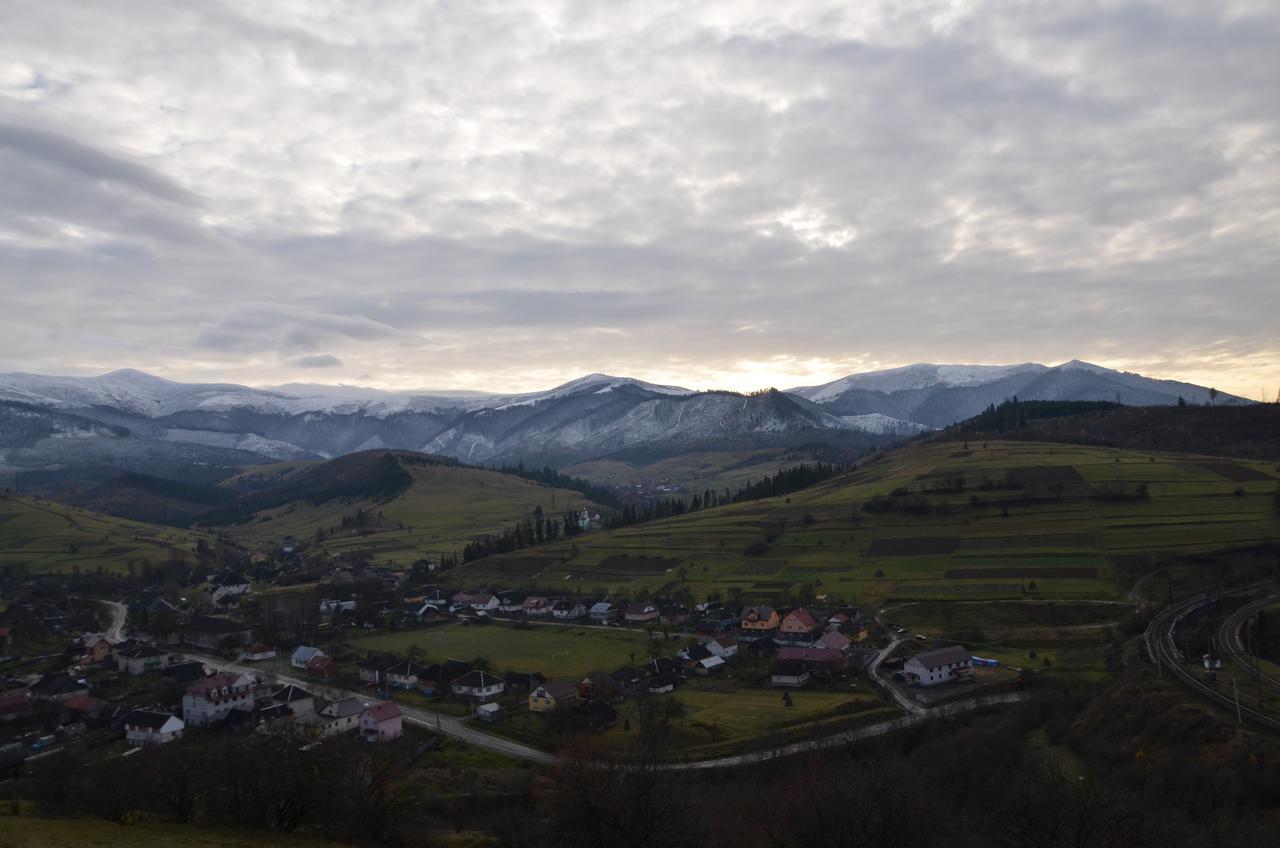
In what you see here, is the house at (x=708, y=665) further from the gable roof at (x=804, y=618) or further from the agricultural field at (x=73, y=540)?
the agricultural field at (x=73, y=540)

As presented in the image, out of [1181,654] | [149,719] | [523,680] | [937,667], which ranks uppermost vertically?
[1181,654]

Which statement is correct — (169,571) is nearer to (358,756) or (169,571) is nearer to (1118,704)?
(358,756)

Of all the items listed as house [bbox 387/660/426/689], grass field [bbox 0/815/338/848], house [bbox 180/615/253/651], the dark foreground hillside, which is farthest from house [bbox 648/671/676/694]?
the dark foreground hillside

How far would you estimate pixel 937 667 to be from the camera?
57.8 meters

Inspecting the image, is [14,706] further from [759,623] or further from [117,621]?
[759,623]

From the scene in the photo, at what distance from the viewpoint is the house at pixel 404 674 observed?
65875 mm

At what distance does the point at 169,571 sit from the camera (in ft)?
414

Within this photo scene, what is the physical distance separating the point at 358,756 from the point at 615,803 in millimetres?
12442

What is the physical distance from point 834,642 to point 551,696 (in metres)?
25.7

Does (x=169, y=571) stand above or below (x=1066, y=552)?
below

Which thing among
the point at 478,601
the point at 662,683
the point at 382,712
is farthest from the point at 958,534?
the point at 382,712

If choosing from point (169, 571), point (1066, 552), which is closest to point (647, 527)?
point (1066, 552)

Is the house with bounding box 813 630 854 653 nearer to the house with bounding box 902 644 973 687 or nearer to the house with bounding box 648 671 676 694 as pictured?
the house with bounding box 902 644 973 687

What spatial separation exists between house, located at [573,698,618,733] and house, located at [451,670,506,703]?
413 inches
